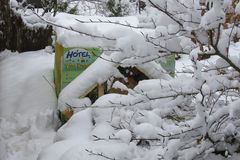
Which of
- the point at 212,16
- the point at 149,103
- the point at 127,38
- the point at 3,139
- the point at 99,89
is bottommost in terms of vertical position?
the point at 3,139

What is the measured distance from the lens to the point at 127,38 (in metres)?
2.95

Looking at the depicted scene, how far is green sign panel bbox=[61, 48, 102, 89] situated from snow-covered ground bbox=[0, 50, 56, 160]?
0.60 m

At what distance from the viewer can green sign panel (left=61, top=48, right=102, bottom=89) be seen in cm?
662

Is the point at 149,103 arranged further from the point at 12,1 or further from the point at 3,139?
the point at 12,1

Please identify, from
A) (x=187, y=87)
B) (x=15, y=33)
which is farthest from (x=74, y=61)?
(x=187, y=87)

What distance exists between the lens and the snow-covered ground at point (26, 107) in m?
6.28

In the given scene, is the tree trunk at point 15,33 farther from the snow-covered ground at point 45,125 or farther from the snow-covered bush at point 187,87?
the snow-covered bush at point 187,87

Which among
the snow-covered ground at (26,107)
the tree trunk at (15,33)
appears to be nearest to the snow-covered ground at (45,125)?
the snow-covered ground at (26,107)

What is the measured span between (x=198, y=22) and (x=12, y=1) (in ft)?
23.2

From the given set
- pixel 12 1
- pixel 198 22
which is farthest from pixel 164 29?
pixel 12 1

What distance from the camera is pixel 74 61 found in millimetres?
6711

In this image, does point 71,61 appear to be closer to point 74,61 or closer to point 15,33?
point 74,61

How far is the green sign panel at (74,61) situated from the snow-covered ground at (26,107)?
60 cm

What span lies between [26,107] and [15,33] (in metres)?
2.93
